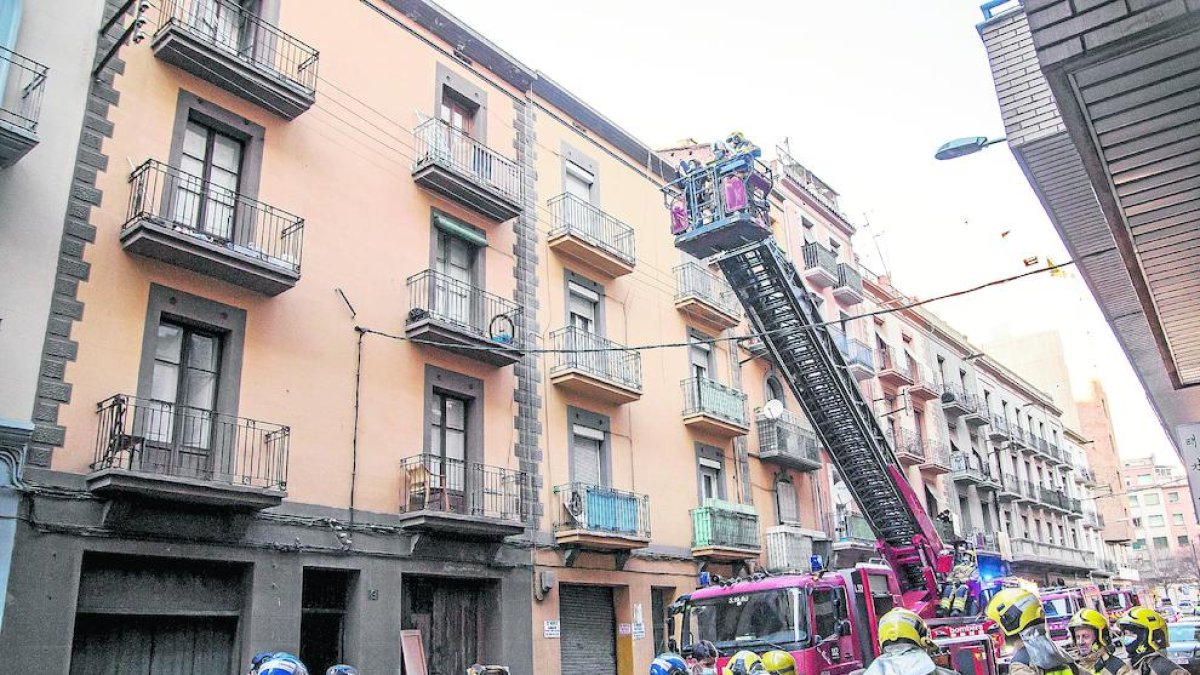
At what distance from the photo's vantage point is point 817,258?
30172 millimetres

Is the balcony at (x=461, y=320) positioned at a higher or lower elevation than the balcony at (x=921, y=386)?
lower

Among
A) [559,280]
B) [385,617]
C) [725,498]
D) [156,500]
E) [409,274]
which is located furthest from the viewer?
[725,498]

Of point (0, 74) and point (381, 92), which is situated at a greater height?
point (381, 92)

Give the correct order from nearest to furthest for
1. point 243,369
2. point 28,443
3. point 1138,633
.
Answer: point 1138,633 → point 28,443 → point 243,369

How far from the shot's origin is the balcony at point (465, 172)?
688 inches

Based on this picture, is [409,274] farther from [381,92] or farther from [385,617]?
[385,617]

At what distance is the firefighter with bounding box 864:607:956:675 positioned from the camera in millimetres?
4871

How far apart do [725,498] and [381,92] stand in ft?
43.2

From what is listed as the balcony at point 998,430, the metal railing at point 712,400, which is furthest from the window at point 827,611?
the balcony at point 998,430

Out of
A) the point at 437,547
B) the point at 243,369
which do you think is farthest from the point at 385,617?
the point at 243,369

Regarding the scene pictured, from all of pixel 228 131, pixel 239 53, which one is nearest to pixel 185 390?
pixel 228 131

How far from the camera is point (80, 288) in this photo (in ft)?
39.9

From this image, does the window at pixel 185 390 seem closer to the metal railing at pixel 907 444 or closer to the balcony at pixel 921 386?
the metal railing at pixel 907 444

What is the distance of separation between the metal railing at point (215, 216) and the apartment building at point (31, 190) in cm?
79
